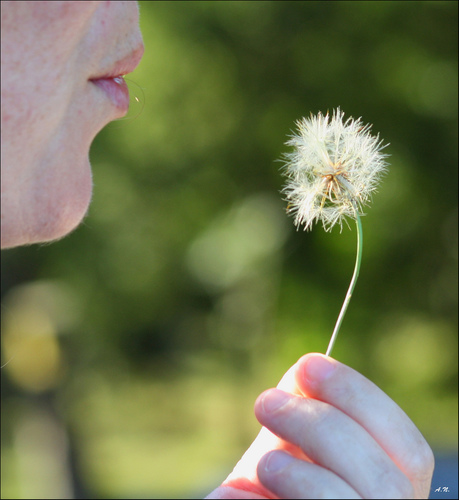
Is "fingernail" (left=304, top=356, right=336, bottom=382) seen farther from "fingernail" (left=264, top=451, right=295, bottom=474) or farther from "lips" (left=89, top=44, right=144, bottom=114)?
"lips" (left=89, top=44, right=144, bottom=114)

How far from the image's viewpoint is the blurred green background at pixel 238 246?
5.09 metres

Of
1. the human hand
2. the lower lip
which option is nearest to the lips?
the lower lip

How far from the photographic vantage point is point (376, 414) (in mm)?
875

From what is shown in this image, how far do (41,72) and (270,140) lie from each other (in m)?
4.64

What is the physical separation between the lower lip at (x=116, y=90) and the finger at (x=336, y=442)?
0.57 m

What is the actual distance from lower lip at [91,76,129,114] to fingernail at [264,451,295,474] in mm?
650

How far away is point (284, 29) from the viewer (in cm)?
534

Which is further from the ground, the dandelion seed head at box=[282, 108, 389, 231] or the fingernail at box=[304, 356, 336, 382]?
the dandelion seed head at box=[282, 108, 389, 231]

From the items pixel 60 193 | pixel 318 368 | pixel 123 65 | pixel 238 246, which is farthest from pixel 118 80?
pixel 238 246

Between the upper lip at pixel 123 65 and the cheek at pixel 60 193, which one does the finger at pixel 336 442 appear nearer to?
the cheek at pixel 60 193

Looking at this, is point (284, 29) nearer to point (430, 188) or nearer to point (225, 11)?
point (225, 11)

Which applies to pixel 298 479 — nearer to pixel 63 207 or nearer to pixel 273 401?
pixel 273 401

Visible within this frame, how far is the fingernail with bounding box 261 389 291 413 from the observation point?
2.95 feet

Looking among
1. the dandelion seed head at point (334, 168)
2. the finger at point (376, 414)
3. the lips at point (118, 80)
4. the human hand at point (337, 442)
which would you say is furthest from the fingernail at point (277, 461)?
the lips at point (118, 80)
